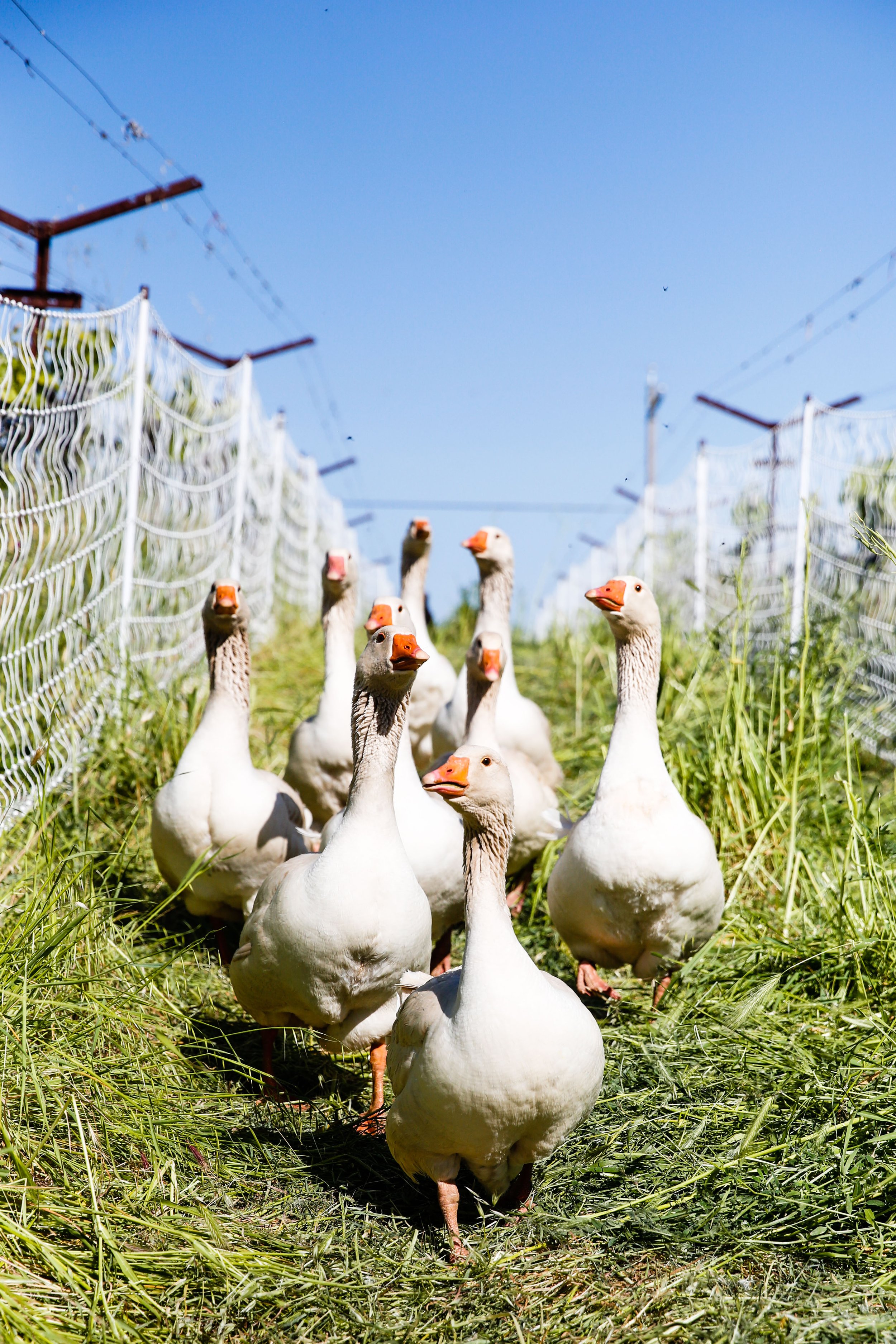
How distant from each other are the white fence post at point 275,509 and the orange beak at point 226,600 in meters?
7.77

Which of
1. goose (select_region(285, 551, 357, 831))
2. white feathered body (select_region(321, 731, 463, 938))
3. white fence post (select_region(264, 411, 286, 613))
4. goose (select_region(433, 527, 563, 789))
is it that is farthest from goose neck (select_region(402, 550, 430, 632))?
white fence post (select_region(264, 411, 286, 613))

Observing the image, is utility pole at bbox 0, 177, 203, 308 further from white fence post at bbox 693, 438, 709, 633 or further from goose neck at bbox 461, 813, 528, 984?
white fence post at bbox 693, 438, 709, 633

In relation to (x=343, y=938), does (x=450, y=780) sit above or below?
above

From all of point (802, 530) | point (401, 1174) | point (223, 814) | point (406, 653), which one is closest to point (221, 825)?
point (223, 814)

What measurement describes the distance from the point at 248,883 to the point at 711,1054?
198cm

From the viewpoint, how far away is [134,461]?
688cm

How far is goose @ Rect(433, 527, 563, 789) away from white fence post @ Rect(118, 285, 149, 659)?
2.10m

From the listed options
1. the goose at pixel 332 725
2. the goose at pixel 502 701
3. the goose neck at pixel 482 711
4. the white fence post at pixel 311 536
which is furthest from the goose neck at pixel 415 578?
the white fence post at pixel 311 536

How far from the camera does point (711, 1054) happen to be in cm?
390

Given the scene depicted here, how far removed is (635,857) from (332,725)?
188 cm

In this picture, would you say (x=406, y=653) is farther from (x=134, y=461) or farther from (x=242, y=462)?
(x=242, y=462)

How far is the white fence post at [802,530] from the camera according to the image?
7.48m

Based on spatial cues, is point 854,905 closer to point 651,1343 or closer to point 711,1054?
point 711,1054

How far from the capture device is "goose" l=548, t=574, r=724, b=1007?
4117mm
